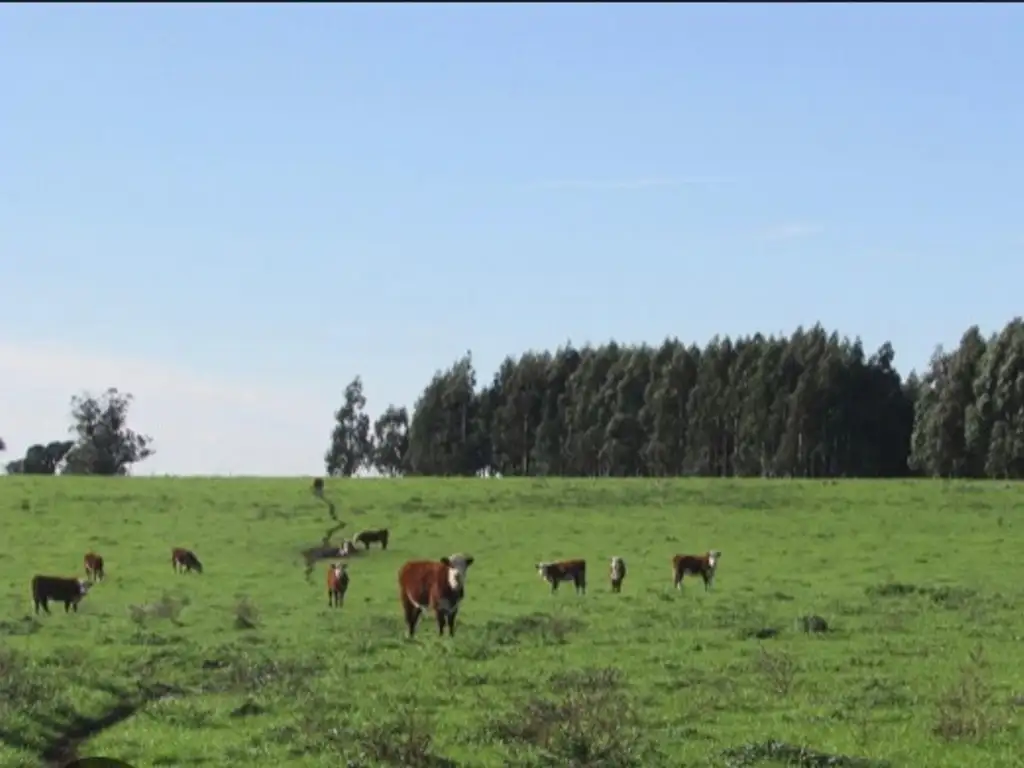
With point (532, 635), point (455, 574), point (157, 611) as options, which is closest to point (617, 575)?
point (455, 574)

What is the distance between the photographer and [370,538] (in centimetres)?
5062

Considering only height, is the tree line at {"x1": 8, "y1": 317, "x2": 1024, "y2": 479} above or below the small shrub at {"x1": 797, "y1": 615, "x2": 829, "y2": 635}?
above

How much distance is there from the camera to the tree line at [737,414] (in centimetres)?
8288

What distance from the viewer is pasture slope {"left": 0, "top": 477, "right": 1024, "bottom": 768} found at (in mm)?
17984

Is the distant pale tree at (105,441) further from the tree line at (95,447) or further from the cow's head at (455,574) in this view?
the cow's head at (455,574)

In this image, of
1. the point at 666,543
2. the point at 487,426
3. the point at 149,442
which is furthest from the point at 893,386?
the point at 149,442

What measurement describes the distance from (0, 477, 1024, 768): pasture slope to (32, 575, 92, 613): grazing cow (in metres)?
0.58

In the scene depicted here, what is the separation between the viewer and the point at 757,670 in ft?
78.2

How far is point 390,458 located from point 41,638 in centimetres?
10275

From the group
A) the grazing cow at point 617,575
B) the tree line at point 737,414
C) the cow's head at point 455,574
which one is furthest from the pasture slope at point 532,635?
the tree line at point 737,414

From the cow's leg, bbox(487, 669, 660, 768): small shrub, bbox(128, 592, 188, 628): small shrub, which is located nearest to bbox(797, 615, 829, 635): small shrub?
the cow's leg

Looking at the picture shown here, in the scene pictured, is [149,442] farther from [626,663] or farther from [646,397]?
[626,663]

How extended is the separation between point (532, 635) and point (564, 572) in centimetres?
1197

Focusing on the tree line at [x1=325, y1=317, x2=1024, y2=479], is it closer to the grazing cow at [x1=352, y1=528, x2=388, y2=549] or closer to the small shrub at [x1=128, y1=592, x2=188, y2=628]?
the grazing cow at [x1=352, y1=528, x2=388, y2=549]
